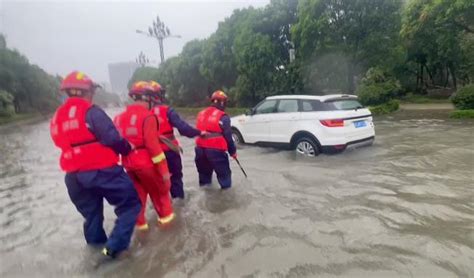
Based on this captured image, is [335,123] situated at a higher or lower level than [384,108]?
higher

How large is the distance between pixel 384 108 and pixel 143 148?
53.3 feet

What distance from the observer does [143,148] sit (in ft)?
13.3

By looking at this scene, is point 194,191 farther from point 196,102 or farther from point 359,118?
point 196,102

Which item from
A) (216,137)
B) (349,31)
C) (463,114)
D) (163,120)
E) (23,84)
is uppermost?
(349,31)

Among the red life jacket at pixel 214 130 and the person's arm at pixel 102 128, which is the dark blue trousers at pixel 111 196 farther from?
the red life jacket at pixel 214 130

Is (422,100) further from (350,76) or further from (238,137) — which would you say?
(238,137)

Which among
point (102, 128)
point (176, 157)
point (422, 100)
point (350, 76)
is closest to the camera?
point (102, 128)

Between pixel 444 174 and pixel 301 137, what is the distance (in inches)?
120

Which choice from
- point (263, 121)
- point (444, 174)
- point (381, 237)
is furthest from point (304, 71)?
point (381, 237)

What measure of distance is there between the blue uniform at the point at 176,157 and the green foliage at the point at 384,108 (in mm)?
14125

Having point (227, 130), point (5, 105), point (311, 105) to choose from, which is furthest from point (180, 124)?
point (5, 105)

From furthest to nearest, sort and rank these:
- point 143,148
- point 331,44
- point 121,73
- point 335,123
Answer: point 121,73 → point 331,44 → point 335,123 → point 143,148

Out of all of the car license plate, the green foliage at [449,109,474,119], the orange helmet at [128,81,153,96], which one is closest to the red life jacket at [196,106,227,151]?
the orange helmet at [128,81,153,96]

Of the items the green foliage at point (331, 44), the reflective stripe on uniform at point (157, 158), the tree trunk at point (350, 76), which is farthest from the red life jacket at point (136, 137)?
the tree trunk at point (350, 76)
